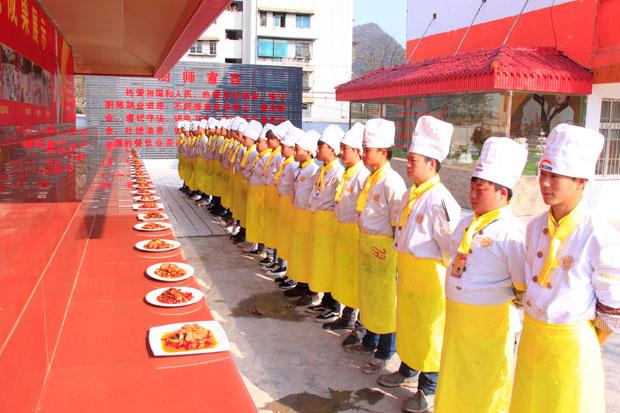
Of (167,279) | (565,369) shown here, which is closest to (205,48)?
(167,279)

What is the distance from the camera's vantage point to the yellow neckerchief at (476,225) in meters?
2.50

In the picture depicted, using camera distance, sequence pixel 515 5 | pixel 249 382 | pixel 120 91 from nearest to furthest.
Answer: pixel 249 382, pixel 515 5, pixel 120 91

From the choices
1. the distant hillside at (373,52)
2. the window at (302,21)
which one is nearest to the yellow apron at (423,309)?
the window at (302,21)

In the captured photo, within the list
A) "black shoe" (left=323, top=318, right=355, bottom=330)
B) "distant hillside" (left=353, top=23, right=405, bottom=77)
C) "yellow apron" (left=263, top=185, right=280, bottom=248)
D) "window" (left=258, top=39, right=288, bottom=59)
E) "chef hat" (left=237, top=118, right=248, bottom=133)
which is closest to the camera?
"black shoe" (left=323, top=318, right=355, bottom=330)

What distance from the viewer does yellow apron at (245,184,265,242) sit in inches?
253

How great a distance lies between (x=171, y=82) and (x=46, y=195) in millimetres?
15831

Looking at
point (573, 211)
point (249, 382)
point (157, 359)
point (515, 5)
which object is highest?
point (515, 5)

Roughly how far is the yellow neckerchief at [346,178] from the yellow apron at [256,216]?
2.38 metres

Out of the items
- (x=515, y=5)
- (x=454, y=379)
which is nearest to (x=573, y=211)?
(x=454, y=379)

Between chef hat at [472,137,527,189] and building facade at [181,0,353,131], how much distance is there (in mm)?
30874

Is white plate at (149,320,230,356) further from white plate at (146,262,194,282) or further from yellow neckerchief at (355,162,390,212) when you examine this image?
yellow neckerchief at (355,162,390,212)

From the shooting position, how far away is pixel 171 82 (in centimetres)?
1706

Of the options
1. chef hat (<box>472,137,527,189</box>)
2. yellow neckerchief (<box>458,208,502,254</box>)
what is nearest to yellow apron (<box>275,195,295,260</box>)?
yellow neckerchief (<box>458,208,502,254</box>)

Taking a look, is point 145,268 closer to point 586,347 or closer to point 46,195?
point 46,195
